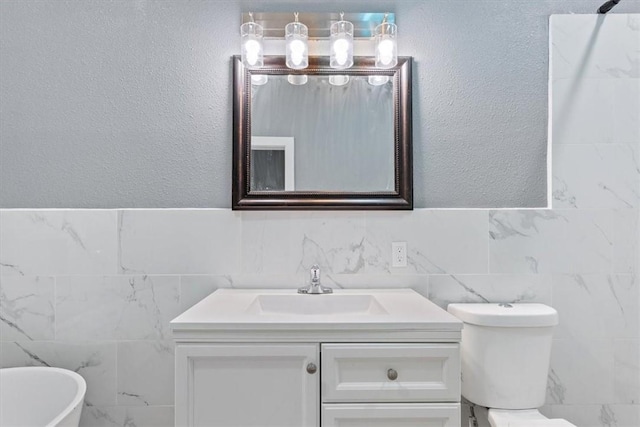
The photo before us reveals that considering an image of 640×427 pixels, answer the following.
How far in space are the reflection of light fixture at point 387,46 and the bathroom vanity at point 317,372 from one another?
43.0 inches

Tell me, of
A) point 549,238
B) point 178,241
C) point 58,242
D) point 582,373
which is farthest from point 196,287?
point 582,373

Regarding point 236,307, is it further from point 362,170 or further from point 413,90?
point 413,90

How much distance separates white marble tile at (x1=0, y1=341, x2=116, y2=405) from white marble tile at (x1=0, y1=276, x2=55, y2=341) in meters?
0.04

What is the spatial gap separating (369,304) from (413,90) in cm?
94

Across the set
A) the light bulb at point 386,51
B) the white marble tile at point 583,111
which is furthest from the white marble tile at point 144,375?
the white marble tile at point 583,111

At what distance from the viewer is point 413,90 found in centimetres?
179

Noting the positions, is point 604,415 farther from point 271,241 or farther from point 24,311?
point 24,311

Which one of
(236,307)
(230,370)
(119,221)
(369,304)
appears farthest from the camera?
(119,221)

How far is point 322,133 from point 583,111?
3.74 ft

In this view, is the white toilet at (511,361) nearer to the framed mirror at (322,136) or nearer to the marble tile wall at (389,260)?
the marble tile wall at (389,260)

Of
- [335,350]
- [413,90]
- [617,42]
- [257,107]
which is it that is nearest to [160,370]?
[335,350]

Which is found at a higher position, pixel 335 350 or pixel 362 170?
pixel 362 170

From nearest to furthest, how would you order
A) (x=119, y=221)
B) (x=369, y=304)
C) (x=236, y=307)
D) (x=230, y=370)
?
1. (x=230, y=370)
2. (x=236, y=307)
3. (x=369, y=304)
4. (x=119, y=221)

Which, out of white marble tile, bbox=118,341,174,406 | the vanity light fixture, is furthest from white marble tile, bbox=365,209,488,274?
white marble tile, bbox=118,341,174,406
